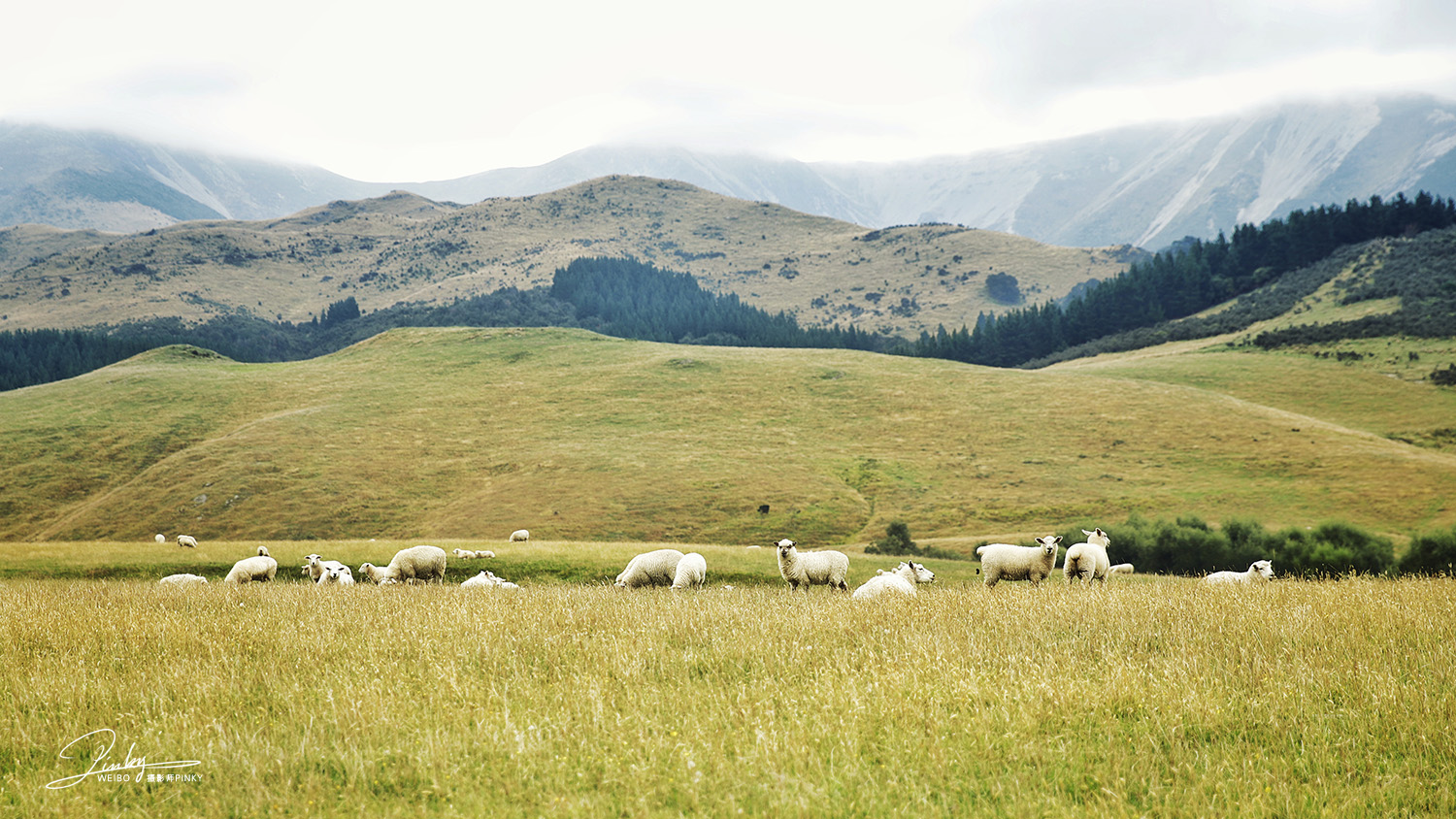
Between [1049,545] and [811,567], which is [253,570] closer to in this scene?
[811,567]

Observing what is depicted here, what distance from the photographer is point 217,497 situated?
5922 cm

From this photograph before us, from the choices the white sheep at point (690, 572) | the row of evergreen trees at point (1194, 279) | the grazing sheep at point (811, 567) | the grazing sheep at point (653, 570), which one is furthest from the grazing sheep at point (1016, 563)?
the row of evergreen trees at point (1194, 279)

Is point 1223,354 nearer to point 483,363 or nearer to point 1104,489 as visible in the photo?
point 1104,489

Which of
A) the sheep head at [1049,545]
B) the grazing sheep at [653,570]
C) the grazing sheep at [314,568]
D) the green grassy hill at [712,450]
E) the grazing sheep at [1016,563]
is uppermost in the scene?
the sheep head at [1049,545]

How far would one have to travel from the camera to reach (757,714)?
6797mm

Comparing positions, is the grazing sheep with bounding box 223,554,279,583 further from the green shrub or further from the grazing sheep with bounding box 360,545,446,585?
the green shrub

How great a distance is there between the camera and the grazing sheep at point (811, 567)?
1944cm

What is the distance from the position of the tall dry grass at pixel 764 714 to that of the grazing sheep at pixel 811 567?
30.3 ft

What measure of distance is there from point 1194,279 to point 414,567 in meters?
147

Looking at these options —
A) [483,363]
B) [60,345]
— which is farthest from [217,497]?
[60,345]

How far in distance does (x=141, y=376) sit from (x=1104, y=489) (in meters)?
99.3

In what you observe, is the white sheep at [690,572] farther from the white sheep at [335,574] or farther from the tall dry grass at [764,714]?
the tall dry grass at [764,714]

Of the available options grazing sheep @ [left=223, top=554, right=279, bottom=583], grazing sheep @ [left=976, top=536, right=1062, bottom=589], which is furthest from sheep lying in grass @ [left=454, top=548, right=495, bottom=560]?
grazing sheep @ [left=976, top=536, right=1062, bottom=589]

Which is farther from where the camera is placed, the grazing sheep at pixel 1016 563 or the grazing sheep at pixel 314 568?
the grazing sheep at pixel 314 568
